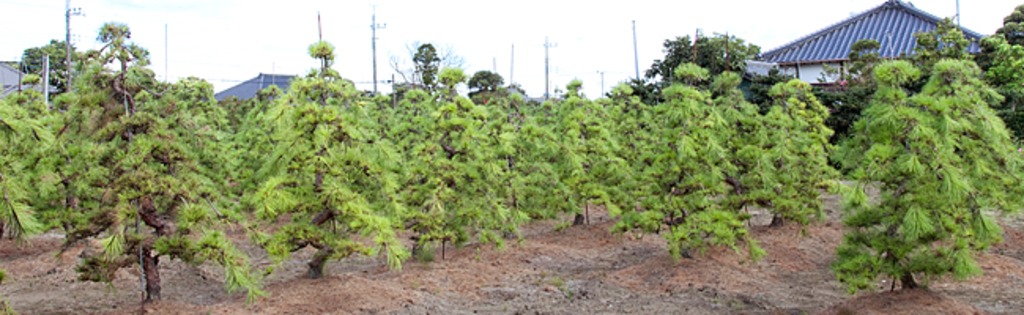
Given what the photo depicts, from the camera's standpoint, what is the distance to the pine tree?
710 centimetres

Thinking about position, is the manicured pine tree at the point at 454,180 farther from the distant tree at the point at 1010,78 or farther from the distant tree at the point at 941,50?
the distant tree at the point at 941,50

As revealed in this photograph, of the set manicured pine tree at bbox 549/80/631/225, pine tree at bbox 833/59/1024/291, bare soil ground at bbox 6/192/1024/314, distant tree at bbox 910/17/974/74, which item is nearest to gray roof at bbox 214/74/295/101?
bare soil ground at bbox 6/192/1024/314

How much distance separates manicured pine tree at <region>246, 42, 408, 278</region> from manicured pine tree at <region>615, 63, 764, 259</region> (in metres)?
3.61

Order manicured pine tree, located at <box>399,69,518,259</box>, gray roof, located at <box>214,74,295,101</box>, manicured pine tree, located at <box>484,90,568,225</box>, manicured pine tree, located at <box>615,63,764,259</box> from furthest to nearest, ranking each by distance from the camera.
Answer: gray roof, located at <box>214,74,295,101</box>
manicured pine tree, located at <box>484,90,568,225</box>
manicured pine tree, located at <box>399,69,518,259</box>
manicured pine tree, located at <box>615,63,764,259</box>

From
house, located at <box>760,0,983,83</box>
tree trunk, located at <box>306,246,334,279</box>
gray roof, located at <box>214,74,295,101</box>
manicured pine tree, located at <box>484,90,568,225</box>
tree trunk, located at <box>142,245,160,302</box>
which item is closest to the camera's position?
tree trunk, located at <box>142,245,160,302</box>

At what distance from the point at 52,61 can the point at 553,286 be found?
1460 inches

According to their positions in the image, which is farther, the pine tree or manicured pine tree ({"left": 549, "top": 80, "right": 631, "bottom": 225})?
manicured pine tree ({"left": 549, "top": 80, "right": 631, "bottom": 225})

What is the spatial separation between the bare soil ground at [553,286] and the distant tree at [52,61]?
2849 cm

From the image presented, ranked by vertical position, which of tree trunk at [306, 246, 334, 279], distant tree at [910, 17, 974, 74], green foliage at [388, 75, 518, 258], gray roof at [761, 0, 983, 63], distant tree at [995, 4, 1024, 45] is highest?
gray roof at [761, 0, 983, 63]

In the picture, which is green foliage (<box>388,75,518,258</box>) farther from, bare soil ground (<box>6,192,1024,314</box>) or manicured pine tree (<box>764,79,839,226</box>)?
manicured pine tree (<box>764,79,839,226</box>)

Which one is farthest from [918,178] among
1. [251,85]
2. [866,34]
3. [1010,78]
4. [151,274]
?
[251,85]

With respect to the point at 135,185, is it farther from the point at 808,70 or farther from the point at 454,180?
the point at 808,70

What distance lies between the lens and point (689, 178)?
10.3 meters

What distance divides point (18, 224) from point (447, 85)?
6.62m
